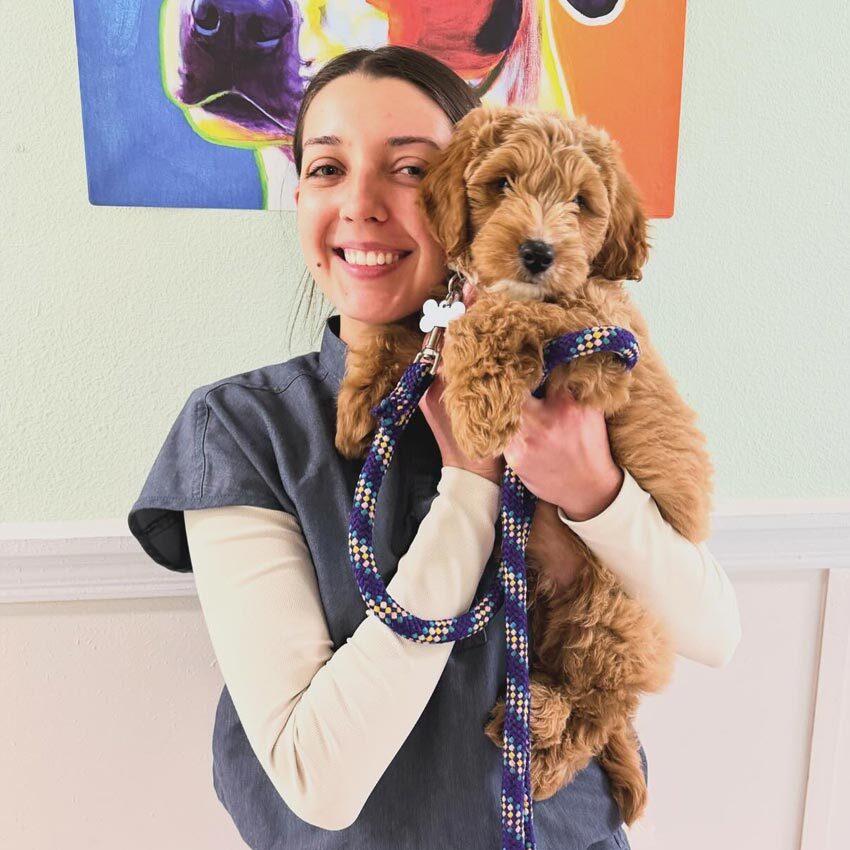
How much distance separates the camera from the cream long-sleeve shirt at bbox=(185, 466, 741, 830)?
72cm

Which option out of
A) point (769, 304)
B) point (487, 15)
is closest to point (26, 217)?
point (487, 15)

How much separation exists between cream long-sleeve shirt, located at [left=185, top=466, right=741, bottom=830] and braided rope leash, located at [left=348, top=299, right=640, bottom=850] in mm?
18

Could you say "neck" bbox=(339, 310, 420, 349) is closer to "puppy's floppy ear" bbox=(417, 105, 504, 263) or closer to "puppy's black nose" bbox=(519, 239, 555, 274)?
"puppy's floppy ear" bbox=(417, 105, 504, 263)

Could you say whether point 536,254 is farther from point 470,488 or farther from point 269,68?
point 269,68

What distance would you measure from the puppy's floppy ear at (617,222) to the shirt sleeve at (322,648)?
1.00 feet

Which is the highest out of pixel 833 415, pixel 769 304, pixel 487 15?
pixel 487 15

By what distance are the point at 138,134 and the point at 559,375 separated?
2.78ft

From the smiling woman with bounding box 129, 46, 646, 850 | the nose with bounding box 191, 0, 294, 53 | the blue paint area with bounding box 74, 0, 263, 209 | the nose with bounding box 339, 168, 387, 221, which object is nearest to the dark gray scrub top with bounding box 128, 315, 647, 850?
the smiling woman with bounding box 129, 46, 646, 850

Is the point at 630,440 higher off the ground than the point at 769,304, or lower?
lower

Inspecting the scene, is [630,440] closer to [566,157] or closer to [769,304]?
[566,157]

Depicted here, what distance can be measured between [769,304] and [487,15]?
→ 0.79 metres

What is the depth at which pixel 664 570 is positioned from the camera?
31.7 inches

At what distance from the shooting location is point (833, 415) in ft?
4.86

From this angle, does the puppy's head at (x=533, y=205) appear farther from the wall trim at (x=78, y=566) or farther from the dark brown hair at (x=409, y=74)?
the wall trim at (x=78, y=566)
